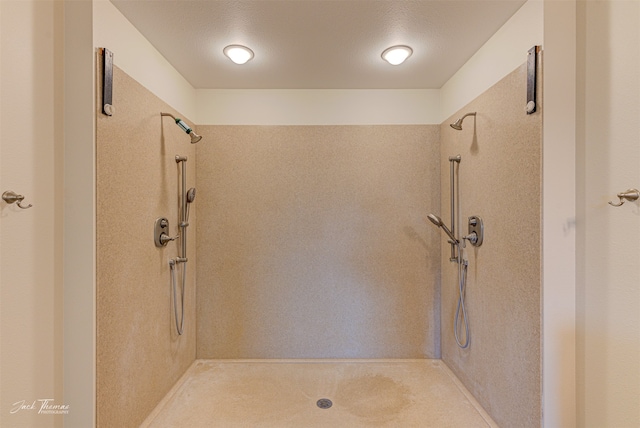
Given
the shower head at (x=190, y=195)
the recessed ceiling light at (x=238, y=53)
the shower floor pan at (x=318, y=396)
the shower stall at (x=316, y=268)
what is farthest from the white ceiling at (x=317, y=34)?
the shower floor pan at (x=318, y=396)

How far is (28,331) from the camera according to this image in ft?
3.78

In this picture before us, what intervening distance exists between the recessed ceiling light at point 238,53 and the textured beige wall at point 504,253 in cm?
150

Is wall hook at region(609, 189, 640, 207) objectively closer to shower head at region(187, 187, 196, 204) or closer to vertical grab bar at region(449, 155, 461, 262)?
vertical grab bar at region(449, 155, 461, 262)

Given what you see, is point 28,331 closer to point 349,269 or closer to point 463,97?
point 349,269

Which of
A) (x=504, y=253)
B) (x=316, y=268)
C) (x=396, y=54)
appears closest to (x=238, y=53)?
(x=396, y=54)

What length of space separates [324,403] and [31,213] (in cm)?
186

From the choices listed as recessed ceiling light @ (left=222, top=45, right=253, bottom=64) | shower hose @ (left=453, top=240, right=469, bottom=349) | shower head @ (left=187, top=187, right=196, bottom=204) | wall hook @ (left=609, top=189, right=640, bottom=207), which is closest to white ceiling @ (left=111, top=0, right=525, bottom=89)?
recessed ceiling light @ (left=222, top=45, right=253, bottom=64)

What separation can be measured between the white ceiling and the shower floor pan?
2250 mm

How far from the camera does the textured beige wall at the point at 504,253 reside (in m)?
1.39


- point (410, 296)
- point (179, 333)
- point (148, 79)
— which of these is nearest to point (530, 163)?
point (410, 296)

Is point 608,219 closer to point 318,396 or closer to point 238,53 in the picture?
point 318,396

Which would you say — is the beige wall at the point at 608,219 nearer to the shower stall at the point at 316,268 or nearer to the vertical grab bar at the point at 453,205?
the shower stall at the point at 316,268

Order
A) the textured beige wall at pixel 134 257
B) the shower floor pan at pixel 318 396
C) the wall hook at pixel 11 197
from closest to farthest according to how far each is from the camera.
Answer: the wall hook at pixel 11 197, the textured beige wall at pixel 134 257, the shower floor pan at pixel 318 396

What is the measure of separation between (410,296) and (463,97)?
62.5 inches
